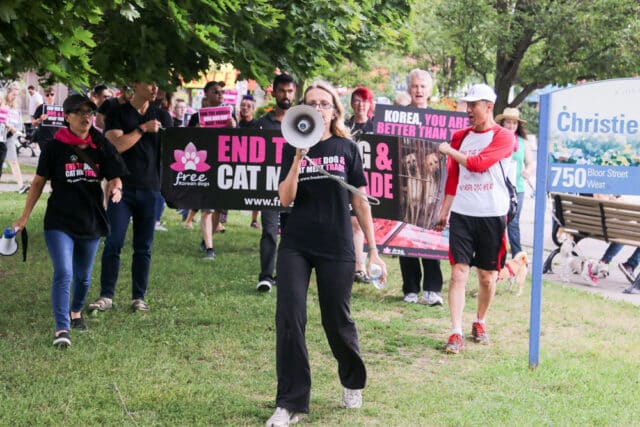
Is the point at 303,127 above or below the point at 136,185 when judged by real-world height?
above

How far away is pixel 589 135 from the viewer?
23.4ft

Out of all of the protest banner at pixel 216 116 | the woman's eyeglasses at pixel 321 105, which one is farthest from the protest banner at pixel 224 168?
the woman's eyeglasses at pixel 321 105

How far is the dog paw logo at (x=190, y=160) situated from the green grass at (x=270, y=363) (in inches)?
49.2

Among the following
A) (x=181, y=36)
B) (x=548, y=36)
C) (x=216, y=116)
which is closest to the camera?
(x=181, y=36)

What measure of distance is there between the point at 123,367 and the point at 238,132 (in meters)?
3.46

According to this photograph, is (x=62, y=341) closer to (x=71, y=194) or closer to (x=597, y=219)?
(x=71, y=194)

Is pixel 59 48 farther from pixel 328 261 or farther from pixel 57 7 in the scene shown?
pixel 328 261

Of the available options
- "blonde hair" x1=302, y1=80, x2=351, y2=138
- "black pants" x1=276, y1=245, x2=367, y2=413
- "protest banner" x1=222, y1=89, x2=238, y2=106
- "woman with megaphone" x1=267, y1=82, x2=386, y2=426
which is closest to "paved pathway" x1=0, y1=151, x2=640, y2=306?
"black pants" x1=276, y1=245, x2=367, y2=413

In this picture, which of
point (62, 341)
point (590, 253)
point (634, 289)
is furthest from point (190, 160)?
point (590, 253)

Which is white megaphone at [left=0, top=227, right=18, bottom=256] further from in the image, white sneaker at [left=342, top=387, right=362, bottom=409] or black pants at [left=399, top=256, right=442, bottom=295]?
black pants at [left=399, top=256, right=442, bottom=295]

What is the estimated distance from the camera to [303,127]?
5395mm

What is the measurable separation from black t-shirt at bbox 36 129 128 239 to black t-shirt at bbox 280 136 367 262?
7.80 ft

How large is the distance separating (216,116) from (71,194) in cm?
300

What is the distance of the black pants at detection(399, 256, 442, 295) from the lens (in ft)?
32.2
